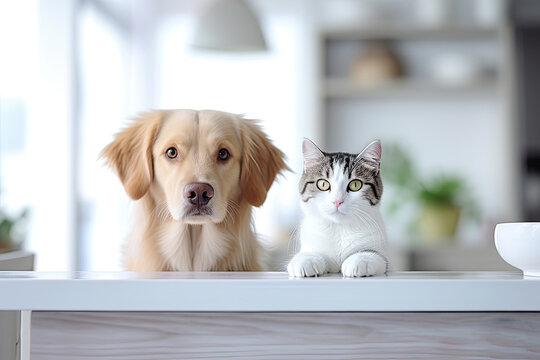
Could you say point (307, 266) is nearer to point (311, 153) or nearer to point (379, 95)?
point (311, 153)

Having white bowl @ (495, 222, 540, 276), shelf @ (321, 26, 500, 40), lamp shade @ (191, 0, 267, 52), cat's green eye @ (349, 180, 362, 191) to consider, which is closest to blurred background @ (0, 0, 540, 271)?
shelf @ (321, 26, 500, 40)

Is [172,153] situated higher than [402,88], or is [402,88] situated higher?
[402,88]

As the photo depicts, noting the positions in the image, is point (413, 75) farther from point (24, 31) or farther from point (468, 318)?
point (468, 318)

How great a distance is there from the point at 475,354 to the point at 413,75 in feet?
13.5

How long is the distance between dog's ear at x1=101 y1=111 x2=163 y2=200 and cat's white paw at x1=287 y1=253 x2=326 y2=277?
0.72 ft

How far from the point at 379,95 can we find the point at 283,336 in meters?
3.93

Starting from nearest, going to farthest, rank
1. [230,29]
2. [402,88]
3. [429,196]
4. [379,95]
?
1. [230,29]
2. [429,196]
3. [402,88]
4. [379,95]

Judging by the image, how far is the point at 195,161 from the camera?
0.83 m

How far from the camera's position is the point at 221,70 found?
4707 mm

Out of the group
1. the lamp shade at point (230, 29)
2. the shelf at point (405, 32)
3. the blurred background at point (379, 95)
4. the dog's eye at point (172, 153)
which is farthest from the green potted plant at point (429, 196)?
the dog's eye at point (172, 153)

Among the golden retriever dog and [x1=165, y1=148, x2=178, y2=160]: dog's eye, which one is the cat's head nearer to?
the golden retriever dog

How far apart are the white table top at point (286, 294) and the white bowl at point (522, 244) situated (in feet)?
0.14

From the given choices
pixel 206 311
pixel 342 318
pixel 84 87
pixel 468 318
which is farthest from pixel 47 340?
pixel 84 87

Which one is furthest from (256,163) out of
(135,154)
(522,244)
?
(522,244)
